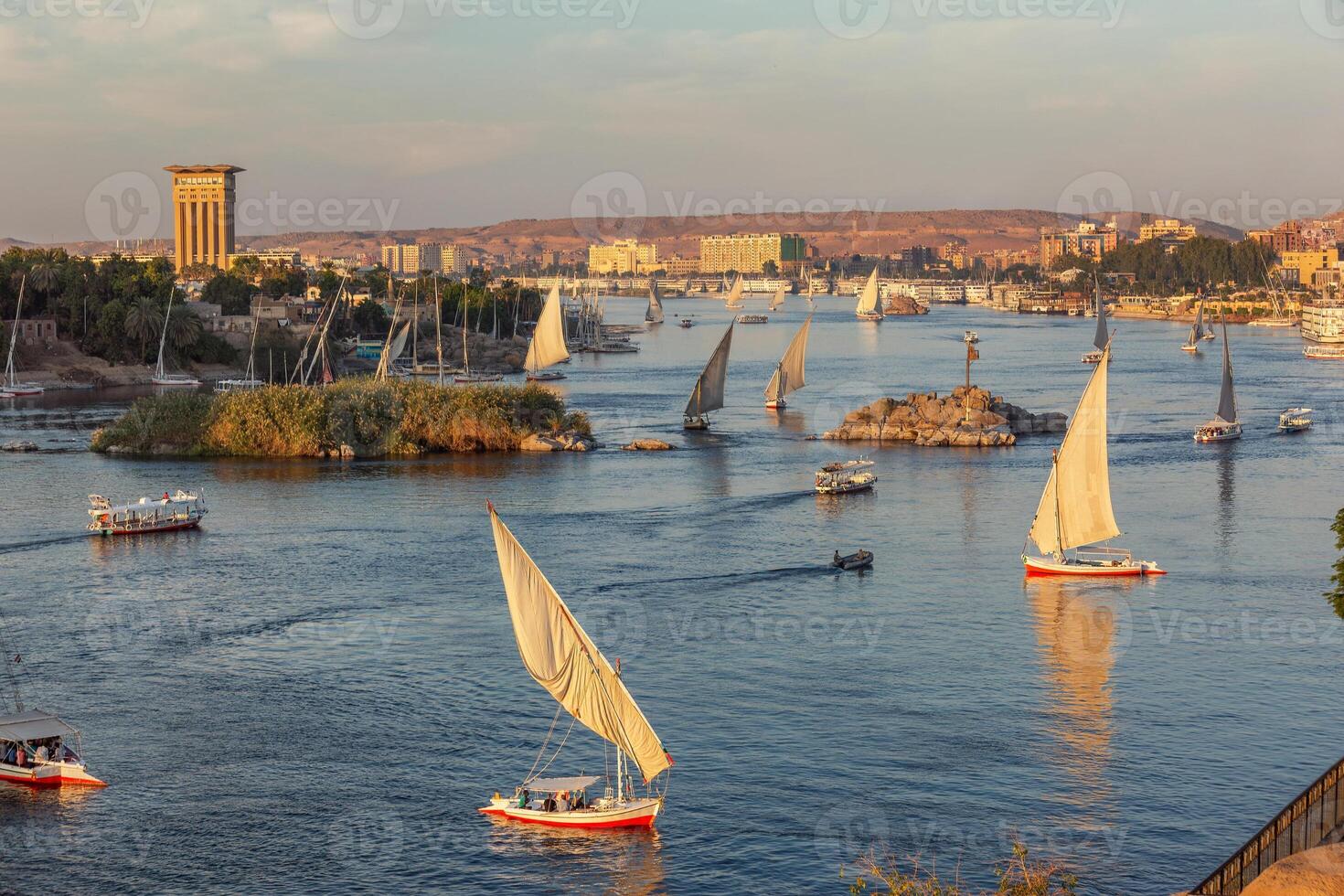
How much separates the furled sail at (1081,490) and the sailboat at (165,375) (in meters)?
64.5

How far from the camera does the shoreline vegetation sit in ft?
187

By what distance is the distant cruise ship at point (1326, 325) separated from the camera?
120m

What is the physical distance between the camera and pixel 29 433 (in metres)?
65.4

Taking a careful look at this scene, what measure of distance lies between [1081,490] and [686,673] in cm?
1265

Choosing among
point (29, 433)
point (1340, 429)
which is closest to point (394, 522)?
point (29, 433)

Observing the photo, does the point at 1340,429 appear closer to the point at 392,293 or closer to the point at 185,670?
the point at 185,670

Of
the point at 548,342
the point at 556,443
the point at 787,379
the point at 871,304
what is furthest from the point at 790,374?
the point at 871,304

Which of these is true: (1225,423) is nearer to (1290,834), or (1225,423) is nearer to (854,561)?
(854,561)

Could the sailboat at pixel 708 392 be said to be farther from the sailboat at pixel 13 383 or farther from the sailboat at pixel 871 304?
the sailboat at pixel 871 304

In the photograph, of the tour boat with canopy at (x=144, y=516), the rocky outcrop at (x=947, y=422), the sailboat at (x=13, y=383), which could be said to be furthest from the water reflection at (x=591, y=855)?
the sailboat at (x=13, y=383)

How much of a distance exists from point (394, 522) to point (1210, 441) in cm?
3188

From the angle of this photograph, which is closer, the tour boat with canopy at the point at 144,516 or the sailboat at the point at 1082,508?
the sailboat at the point at 1082,508

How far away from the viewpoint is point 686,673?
27812 millimetres

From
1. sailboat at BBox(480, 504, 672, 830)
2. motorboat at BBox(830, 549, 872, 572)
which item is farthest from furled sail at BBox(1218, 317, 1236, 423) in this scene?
sailboat at BBox(480, 504, 672, 830)
